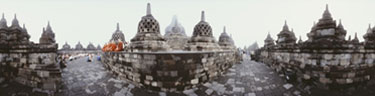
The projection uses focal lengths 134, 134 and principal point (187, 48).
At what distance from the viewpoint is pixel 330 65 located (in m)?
5.14

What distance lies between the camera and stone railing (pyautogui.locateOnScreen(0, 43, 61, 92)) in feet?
17.4

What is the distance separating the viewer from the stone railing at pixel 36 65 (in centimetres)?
529

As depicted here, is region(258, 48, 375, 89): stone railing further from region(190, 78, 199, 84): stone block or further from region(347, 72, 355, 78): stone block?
region(190, 78, 199, 84): stone block

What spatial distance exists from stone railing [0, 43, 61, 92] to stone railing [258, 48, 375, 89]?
1050 centimetres

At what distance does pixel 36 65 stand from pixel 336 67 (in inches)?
462

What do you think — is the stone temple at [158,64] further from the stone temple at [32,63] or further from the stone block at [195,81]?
the stone temple at [32,63]

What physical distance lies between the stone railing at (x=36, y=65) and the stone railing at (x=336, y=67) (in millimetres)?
10501

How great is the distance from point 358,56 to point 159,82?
8090mm

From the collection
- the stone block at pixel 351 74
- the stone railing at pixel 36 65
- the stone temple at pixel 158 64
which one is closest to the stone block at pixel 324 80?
the stone block at pixel 351 74

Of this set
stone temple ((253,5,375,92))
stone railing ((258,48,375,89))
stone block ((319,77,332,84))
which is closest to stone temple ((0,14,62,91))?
stone temple ((253,5,375,92))

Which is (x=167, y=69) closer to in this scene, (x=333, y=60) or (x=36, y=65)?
(x=36, y=65)

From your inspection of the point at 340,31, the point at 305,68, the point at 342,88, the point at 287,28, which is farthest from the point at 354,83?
the point at 287,28

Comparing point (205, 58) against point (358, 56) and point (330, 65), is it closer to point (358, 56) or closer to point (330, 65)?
point (330, 65)

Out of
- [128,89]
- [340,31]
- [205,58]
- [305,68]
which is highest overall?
[340,31]
